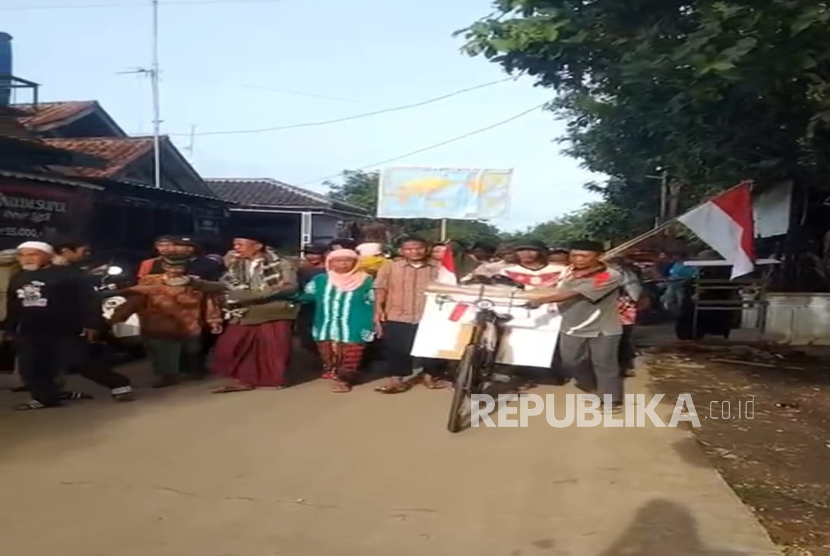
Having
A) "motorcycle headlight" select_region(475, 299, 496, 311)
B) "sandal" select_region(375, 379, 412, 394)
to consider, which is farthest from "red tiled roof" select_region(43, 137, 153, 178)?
"motorcycle headlight" select_region(475, 299, 496, 311)

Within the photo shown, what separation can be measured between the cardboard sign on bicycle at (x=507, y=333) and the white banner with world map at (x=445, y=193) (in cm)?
451

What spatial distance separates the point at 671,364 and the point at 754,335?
4.99 meters

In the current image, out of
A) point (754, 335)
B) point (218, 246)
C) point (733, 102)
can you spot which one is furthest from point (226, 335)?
point (754, 335)

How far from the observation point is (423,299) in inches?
349

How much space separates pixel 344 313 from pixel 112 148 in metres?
15.1

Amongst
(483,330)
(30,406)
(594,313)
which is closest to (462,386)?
(483,330)

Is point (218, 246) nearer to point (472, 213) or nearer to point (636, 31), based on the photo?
point (472, 213)

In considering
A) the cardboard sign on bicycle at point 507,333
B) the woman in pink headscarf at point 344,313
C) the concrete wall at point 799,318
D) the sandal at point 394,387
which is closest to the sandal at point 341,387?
the woman in pink headscarf at point 344,313

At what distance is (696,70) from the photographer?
768 cm

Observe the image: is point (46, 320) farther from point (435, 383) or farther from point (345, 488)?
point (435, 383)

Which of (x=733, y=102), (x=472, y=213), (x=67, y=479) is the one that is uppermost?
(x=733, y=102)

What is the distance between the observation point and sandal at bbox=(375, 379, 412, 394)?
28.3ft

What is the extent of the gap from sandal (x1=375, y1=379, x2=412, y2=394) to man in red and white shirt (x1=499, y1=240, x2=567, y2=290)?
137 cm

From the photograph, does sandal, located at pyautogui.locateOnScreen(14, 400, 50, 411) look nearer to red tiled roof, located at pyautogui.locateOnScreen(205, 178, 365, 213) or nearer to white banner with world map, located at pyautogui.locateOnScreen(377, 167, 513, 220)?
white banner with world map, located at pyautogui.locateOnScreen(377, 167, 513, 220)
